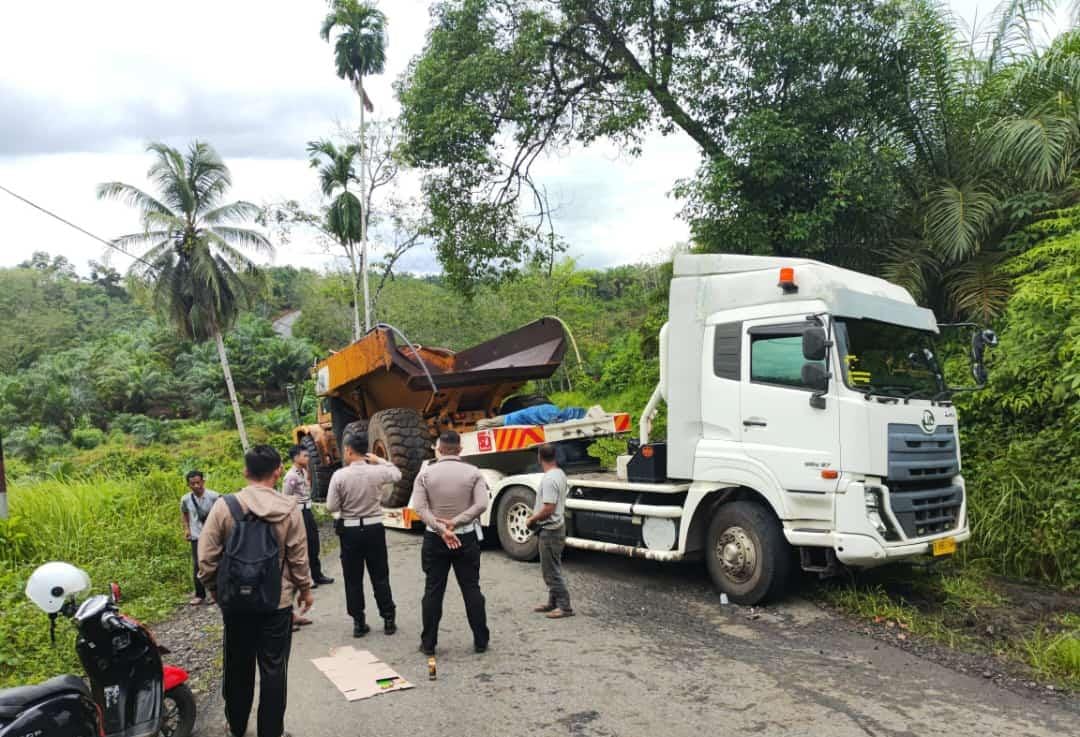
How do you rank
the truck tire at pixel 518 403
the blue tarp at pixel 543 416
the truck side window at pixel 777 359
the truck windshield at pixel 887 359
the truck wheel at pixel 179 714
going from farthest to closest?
the truck tire at pixel 518 403, the blue tarp at pixel 543 416, the truck side window at pixel 777 359, the truck windshield at pixel 887 359, the truck wheel at pixel 179 714

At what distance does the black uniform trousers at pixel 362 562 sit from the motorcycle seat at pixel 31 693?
245cm

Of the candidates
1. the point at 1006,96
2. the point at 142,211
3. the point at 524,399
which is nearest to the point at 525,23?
the point at 524,399

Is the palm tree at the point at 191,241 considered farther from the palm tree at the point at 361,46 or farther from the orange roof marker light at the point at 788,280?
the orange roof marker light at the point at 788,280

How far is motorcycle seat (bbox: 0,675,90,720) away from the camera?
3.22m

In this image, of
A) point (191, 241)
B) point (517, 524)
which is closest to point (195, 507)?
point (517, 524)

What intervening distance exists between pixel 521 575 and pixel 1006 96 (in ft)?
29.6

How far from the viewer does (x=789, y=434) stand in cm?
623

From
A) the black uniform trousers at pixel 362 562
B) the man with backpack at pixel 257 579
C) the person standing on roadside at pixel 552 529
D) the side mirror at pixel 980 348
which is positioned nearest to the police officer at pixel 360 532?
the black uniform trousers at pixel 362 562

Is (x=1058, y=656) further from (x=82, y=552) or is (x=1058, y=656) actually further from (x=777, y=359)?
(x=82, y=552)

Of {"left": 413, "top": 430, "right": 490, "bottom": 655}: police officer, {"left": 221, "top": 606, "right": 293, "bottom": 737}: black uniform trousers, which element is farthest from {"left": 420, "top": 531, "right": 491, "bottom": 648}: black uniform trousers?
{"left": 221, "top": 606, "right": 293, "bottom": 737}: black uniform trousers

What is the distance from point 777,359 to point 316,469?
8895mm

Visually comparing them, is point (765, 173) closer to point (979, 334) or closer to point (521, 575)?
point (979, 334)

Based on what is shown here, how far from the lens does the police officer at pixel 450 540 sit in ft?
17.6

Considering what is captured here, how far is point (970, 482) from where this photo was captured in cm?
809
